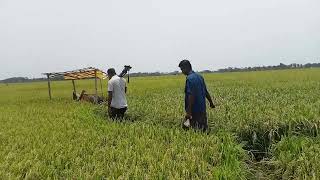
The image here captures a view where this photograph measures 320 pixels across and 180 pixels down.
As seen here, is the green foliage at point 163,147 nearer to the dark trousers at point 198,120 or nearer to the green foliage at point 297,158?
A: the green foliage at point 297,158

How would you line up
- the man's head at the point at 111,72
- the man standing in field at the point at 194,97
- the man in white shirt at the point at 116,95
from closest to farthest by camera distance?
the man standing in field at the point at 194,97
the man in white shirt at the point at 116,95
the man's head at the point at 111,72

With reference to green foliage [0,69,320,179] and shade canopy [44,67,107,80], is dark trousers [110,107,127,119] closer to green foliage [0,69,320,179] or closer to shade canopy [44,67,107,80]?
green foliage [0,69,320,179]

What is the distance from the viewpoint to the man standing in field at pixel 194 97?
29.9 ft

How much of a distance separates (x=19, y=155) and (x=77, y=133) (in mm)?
2109

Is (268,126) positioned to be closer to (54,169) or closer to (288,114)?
(288,114)

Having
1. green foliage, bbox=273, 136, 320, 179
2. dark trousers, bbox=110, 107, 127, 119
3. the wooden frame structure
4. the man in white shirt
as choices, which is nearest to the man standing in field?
green foliage, bbox=273, 136, 320, 179

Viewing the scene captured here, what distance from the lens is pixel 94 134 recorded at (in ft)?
29.5

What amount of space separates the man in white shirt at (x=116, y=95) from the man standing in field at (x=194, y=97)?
10.4 ft

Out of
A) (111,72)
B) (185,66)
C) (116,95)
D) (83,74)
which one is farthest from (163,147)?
(83,74)

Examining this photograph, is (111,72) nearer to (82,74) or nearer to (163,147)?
(163,147)

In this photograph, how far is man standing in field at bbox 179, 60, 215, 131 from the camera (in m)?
9.12

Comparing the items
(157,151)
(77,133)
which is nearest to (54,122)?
(77,133)

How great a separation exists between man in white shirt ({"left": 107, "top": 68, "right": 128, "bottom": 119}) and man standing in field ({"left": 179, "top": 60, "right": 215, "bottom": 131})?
3163 mm

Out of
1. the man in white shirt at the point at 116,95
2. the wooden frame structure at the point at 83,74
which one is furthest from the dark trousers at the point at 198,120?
the wooden frame structure at the point at 83,74
